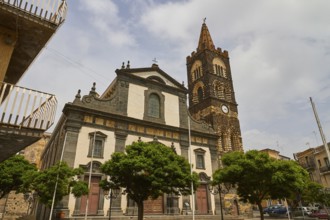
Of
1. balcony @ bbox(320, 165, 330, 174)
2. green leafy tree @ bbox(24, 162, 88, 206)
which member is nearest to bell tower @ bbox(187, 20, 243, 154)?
balcony @ bbox(320, 165, 330, 174)

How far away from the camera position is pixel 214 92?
3675cm

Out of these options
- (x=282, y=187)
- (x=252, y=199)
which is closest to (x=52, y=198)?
(x=252, y=199)

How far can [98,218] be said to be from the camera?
732 inches

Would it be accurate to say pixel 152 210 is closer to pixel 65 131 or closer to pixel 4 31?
pixel 65 131

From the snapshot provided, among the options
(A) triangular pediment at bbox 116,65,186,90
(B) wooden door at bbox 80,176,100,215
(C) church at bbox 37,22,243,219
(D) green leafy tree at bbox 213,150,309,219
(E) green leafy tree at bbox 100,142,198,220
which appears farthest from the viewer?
(A) triangular pediment at bbox 116,65,186,90

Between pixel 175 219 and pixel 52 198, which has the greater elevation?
pixel 52 198

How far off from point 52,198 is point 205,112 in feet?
82.4

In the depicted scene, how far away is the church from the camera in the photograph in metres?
20.4

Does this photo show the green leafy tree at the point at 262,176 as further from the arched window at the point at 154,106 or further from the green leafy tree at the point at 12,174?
the green leafy tree at the point at 12,174

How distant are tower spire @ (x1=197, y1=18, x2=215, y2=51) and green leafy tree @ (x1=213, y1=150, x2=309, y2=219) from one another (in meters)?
26.4

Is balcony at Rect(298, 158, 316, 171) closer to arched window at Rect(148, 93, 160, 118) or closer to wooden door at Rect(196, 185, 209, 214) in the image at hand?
wooden door at Rect(196, 185, 209, 214)

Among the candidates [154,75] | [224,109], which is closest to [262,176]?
[154,75]

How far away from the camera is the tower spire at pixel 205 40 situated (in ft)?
136

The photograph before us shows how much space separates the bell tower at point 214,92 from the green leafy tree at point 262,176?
1230 cm
